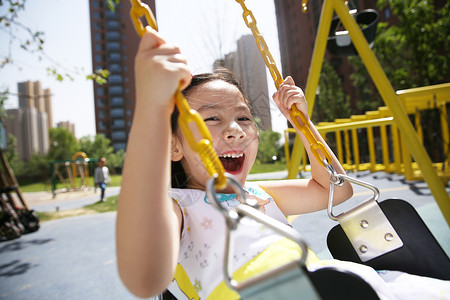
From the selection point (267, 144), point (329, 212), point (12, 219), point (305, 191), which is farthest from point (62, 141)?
point (329, 212)

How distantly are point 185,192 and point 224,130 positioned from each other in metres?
0.22

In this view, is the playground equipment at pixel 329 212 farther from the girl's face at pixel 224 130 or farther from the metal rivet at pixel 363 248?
the girl's face at pixel 224 130

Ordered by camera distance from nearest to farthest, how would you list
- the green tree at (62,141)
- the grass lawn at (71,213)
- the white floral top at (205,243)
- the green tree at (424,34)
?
the white floral top at (205,243)
the grass lawn at (71,213)
the green tree at (424,34)
the green tree at (62,141)

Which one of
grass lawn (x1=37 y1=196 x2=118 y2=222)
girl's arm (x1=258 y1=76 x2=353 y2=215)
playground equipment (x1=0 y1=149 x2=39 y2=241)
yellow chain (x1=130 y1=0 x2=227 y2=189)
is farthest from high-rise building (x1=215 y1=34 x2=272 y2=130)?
grass lawn (x1=37 y1=196 x2=118 y2=222)

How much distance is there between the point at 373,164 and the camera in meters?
5.90

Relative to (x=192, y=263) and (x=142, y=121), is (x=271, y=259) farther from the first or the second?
(x=142, y=121)

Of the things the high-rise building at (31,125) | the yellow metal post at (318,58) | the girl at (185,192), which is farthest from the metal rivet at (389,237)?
the high-rise building at (31,125)

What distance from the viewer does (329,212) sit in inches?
29.1

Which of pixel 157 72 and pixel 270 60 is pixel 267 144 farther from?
pixel 157 72

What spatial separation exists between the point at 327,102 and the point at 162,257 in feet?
28.3

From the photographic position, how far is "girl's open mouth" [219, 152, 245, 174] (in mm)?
773

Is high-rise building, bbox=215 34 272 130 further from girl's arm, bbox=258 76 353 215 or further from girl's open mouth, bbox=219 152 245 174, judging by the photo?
girl's open mouth, bbox=219 152 245 174

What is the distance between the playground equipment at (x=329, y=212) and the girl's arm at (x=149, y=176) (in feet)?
0.12

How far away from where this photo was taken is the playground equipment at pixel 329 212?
359 millimetres
